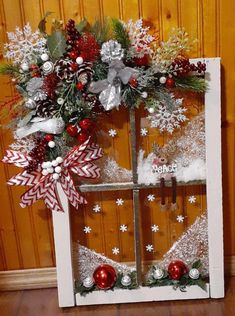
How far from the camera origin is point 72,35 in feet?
5.46

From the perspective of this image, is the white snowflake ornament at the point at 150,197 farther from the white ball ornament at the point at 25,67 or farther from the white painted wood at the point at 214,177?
the white ball ornament at the point at 25,67

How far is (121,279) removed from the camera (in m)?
1.93

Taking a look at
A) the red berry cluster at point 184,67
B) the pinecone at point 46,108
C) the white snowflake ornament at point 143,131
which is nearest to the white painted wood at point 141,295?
the white snowflake ornament at point 143,131

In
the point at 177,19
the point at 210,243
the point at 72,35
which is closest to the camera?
the point at 72,35

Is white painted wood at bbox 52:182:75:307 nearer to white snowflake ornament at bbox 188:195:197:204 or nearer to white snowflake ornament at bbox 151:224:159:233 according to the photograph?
white snowflake ornament at bbox 151:224:159:233

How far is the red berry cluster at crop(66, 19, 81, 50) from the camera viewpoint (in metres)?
1.65

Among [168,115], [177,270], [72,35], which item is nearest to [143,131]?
[168,115]

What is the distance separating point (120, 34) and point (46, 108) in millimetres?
349

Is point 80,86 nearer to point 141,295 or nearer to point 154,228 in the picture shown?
point 154,228

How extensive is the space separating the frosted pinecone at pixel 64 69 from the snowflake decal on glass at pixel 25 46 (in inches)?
2.7

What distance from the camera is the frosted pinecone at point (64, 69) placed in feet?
5.53

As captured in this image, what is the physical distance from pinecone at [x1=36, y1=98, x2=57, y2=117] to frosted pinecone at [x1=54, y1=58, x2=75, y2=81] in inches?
3.8

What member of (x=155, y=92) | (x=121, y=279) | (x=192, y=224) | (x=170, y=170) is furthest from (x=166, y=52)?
(x=121, y=279)

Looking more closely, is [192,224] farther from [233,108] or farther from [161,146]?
[233,108]
